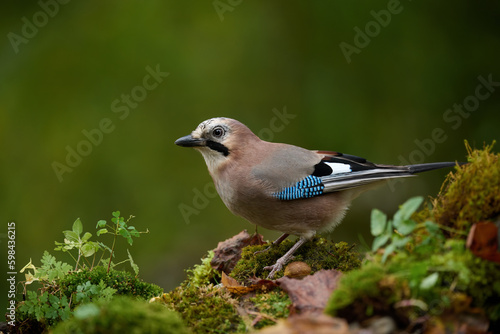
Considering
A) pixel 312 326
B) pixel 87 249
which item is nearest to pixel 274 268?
pixel 87 249

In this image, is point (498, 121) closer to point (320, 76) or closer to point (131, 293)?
point (320, 76)

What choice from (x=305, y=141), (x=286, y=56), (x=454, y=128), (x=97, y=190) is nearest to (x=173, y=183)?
(x=97, y=190)

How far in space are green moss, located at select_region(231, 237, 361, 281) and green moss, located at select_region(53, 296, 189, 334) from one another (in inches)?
75.9

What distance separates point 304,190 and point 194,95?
4.16 m

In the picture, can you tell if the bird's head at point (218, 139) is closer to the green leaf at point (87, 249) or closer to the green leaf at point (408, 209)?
the green leaf at point (87, 249)

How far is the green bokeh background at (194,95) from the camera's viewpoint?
7.67m

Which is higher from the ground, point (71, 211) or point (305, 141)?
point (71, 211)

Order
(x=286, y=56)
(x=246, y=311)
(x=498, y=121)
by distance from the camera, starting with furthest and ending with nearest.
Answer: (x=286, y=56) < (x=498, y=121) < (x=246, y=311)

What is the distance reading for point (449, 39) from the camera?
7.61 meters

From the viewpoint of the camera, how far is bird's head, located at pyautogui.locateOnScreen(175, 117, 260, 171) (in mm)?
4844

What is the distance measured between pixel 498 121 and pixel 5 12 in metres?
7.67

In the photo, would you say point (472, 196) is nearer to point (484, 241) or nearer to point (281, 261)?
point (484, 241)

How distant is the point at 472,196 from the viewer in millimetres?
2889

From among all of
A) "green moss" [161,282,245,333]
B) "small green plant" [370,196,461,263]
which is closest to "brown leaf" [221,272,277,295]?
"green moss" [161,282,245,333]
